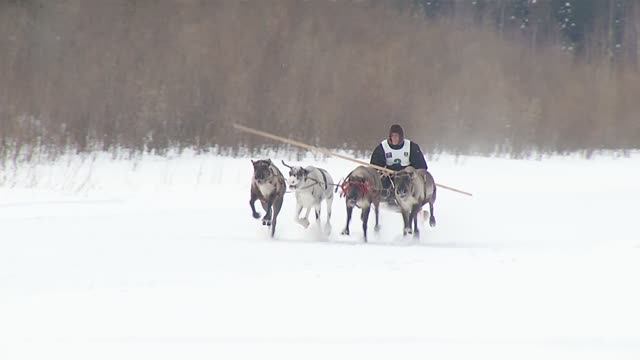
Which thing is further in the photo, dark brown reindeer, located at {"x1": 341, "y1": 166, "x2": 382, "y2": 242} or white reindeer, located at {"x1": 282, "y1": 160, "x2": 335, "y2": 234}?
dark brown reindeer, located at {"x1": 341, "y1": 166, "x2": 382, "y2": 242}

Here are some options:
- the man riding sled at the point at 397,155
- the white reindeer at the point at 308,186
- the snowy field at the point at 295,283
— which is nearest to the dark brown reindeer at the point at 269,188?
the white reindeer at the point at 308,186

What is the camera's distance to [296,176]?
13.5 meters

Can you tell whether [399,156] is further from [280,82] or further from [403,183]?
[280,82]

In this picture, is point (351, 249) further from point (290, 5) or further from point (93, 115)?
point (290, 5)

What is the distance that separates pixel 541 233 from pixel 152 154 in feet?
37.4

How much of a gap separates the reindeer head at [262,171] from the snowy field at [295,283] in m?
0.75

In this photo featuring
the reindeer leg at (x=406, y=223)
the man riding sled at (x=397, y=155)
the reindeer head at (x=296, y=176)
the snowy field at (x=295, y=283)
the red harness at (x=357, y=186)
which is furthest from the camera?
the man riding sled at (x=397, y=155)

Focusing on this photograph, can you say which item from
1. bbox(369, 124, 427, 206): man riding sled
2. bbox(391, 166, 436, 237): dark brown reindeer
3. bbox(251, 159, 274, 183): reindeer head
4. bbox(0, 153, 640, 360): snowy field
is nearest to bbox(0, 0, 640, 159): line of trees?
bbox(0, 153, 640, 360): snowy field

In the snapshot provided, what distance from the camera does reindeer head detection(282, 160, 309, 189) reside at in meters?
13.5

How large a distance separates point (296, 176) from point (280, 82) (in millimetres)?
15720

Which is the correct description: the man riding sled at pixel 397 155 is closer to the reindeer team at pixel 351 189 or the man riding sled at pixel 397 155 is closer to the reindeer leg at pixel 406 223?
the reindeer team at pixel 351 189

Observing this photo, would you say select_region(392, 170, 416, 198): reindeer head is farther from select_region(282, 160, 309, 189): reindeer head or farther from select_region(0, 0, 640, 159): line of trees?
select_region(0, 0, 640, 159): line of trees

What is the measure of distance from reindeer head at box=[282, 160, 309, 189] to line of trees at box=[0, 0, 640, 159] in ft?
32.4

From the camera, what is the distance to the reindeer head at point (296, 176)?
13461mm
